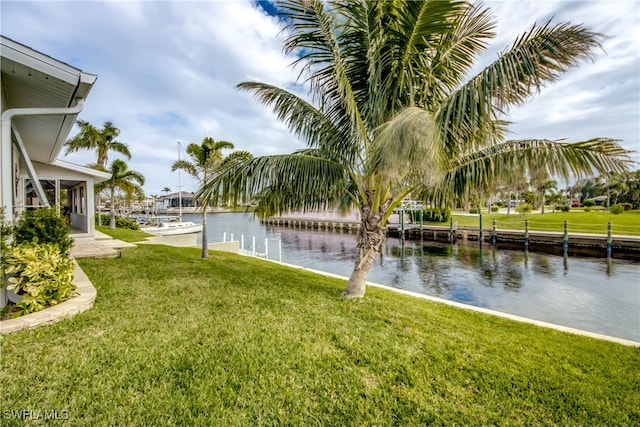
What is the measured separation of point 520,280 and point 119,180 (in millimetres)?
25735

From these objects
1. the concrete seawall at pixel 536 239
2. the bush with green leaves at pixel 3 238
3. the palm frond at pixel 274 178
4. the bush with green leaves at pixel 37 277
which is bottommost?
the concrete seawall at pixel 536 239

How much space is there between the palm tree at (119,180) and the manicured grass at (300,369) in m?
18.9

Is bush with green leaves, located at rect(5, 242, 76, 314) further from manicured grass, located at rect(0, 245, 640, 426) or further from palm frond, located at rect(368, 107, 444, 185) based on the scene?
palm frond, located at rect(368, 107, 444, 185)

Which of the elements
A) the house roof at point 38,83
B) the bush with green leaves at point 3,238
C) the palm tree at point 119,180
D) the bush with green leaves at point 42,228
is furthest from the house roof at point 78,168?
the palm tree at point 119,180

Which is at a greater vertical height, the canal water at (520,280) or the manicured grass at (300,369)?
the manicured grass at (300,369)

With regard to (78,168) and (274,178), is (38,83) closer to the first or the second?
(274,178)

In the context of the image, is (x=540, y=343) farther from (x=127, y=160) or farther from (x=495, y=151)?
(x=127, y=160)

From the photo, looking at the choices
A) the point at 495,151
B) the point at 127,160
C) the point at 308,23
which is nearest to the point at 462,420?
the point at 495,151

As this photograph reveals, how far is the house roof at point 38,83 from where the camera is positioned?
3.87 meters

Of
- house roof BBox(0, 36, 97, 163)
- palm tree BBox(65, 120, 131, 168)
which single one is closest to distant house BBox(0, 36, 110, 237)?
house roof BBox(0, 36, 97, 163)

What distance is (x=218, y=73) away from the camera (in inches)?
484

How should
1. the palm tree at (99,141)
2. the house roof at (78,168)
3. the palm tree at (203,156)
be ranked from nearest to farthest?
the house roof at (78,168) → the palm tree at (203,156) → the palm tree at (99,141)

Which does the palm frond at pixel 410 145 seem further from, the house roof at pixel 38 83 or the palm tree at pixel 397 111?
the house roof at pixel 38 83

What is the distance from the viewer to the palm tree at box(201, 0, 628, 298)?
4.29 meters
